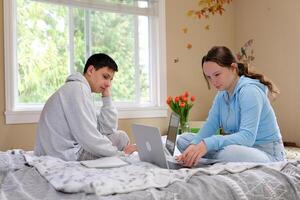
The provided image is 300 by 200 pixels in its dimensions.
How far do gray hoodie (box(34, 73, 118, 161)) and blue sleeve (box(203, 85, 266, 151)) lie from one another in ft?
1.67

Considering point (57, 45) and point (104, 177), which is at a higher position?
point (57, 45)

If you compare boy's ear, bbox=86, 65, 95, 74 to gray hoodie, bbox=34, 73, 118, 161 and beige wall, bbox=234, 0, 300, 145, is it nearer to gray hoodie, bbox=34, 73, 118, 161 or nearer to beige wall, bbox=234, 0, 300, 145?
gray hoodie, bbox=34, 73, 118, 161

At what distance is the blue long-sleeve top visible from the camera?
1842 millimetres

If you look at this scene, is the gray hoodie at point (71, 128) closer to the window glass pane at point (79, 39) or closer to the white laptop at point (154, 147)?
the white laptop at point (154, 147)

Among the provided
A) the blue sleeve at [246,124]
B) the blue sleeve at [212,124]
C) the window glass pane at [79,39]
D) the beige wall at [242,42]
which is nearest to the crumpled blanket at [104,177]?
the blue sleeve at [246,124]

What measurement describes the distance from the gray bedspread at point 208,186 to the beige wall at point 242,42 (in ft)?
6.84

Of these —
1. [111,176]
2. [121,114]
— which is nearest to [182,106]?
[121,114]

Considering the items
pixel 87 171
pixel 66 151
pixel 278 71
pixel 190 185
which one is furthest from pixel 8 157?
pixel 278 71

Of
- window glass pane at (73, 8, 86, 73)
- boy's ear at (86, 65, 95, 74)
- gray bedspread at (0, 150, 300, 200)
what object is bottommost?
gray bedspread at (0, 150, 300, 200)

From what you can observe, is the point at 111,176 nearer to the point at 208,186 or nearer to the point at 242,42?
the point at 208,186

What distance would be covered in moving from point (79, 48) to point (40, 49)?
33cm

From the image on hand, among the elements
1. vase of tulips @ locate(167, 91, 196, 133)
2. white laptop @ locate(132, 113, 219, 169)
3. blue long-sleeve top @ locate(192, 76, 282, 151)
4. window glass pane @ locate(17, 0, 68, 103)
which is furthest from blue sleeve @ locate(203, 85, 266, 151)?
window glass pane @ locate(17, 0, 68, 103)

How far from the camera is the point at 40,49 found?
3.24 meters

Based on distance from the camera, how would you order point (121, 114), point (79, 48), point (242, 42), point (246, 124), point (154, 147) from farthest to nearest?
point (242, 42)
point (121, 114)
point (79, 48)
point (246, 124)
point (154, 147)
